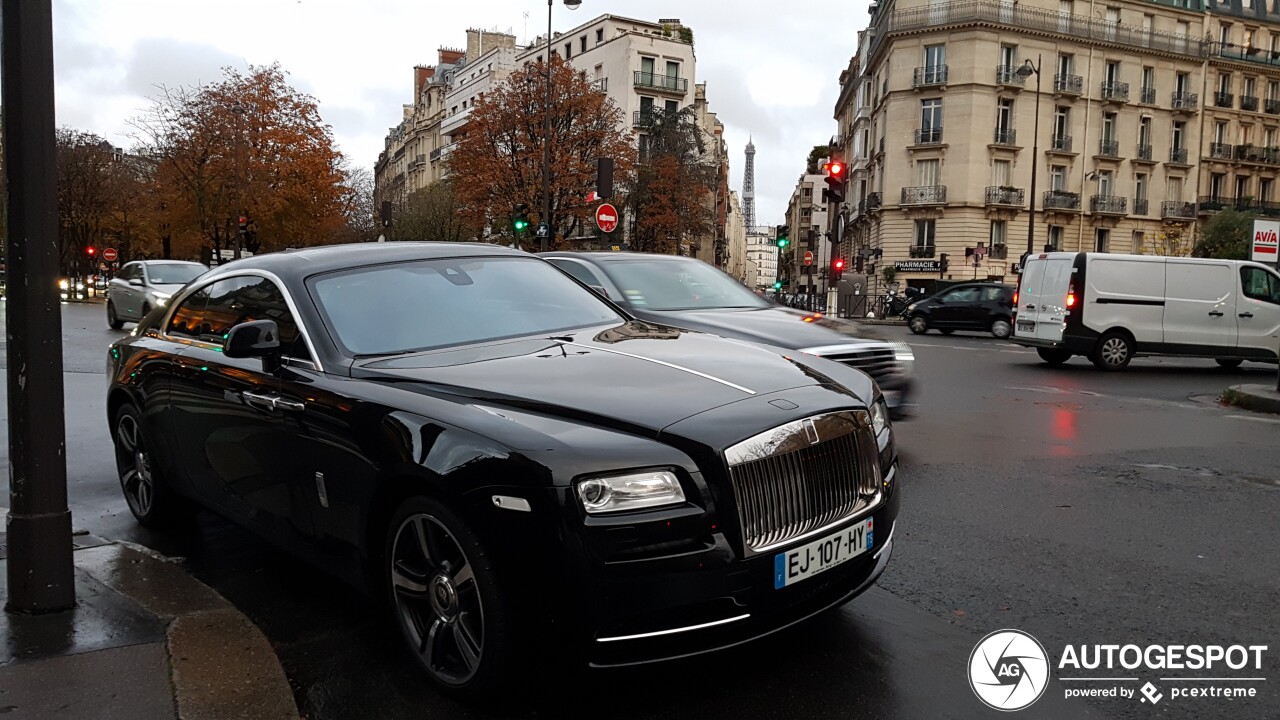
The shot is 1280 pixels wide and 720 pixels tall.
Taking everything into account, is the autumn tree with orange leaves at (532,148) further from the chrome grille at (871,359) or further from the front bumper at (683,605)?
the front bumper at (683,605)

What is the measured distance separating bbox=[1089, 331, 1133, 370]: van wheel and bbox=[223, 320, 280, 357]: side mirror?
15600mm

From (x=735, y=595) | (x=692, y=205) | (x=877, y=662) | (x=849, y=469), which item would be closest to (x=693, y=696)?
(x=735, y=595)

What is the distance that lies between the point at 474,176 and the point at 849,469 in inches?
1665

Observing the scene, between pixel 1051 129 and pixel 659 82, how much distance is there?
30.1 metres

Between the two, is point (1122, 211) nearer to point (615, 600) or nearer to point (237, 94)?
point (237, 94)

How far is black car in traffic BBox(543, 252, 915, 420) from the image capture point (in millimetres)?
7359

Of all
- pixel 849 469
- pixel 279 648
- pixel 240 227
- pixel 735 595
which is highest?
pixel 240 227

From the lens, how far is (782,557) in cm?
293

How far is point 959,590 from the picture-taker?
418 centimetres

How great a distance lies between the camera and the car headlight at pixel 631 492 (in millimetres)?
2723

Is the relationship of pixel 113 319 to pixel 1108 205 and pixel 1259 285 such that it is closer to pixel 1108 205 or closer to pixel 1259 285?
pixel 1259 285

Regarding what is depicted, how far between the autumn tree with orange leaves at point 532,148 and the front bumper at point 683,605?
41517 millimetres

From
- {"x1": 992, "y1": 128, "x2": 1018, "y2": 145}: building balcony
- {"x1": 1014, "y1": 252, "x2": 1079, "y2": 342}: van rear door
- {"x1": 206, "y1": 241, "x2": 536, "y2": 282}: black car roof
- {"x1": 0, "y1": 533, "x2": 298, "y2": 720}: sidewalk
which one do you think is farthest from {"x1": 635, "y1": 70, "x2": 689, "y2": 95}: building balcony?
{"x1": 0, "y1": 533, "x2": 298, "y2": 720}: sidewalk

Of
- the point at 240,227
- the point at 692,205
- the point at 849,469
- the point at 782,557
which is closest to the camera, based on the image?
the point at 782,557
